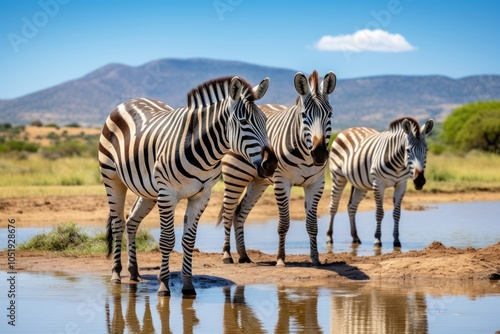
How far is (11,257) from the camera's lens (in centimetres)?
1146

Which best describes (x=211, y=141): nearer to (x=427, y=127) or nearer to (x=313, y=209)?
(x=313, y=209)

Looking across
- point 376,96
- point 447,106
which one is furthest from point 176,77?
point 447,106

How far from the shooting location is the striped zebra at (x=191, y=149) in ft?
28.7

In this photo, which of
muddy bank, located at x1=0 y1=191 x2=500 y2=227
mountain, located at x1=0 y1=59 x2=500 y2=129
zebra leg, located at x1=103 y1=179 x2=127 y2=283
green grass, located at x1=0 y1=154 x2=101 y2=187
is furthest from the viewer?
mountain, located at x1=0 y1=59 x2=500 y2=129

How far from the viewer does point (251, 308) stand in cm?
837

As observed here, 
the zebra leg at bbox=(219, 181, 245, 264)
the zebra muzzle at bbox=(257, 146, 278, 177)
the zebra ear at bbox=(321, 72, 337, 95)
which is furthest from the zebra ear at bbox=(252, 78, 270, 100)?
the zebra leg at bbox=(219, 181, 245, 264)

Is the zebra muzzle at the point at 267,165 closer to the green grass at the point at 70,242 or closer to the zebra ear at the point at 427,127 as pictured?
the green grass at the point at 70,242

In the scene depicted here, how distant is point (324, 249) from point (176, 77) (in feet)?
601

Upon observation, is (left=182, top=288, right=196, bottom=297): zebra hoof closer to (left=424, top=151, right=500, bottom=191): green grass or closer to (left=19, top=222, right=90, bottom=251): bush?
(left=19, top=222, right=90, bottom=251): bush

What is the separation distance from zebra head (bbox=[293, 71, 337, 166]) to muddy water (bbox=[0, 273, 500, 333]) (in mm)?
1633

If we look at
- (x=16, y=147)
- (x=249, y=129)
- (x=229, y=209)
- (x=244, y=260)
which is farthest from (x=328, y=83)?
(x=16, y=147)

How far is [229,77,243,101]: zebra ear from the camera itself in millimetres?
8789

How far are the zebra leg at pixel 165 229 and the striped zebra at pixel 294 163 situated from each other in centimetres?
185

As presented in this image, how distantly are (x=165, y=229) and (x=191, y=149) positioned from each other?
0.93 m
